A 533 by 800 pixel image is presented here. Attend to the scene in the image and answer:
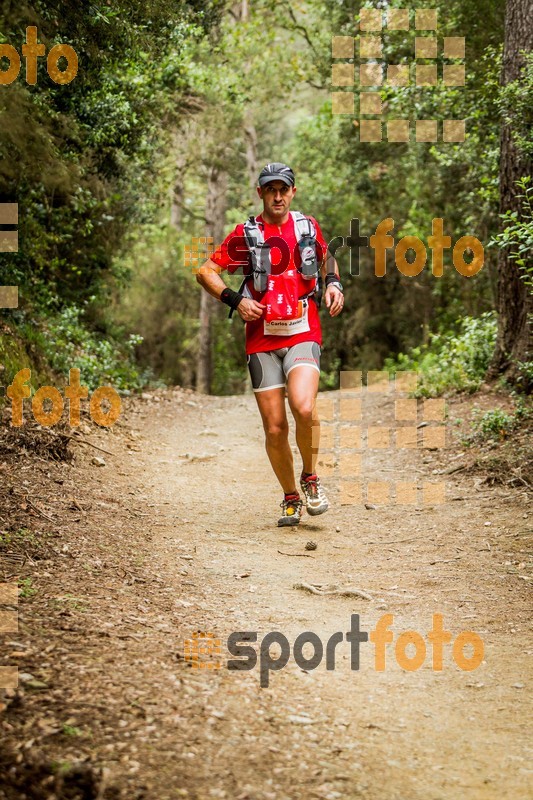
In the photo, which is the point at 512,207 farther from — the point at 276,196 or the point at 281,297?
the point at 281,297

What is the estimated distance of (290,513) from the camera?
6285 mm

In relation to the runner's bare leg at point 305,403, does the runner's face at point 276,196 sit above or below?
above

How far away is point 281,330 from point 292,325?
0.30ft

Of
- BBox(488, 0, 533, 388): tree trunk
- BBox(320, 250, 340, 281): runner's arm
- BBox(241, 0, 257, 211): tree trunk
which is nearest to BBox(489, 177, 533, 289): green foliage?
BBox(488, 0, 533, 388): tree trunk

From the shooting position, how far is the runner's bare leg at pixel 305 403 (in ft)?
19.5

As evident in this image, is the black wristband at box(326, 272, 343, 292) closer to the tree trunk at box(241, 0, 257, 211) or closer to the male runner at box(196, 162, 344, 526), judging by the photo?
the male runner at box(196, 162, 344, 526)

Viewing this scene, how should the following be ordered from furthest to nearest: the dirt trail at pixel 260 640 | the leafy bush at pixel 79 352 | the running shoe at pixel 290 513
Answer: the leafy bush at pixel 79 352 < the running shoe at pixel 290 513 < the dirt trail at pixel 260 640

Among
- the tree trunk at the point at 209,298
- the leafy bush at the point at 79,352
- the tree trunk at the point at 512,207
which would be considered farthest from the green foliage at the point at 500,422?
the tree trunk at the point at 209,298

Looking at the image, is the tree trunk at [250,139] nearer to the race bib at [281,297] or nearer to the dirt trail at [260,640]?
the dirt trail at [260,640]

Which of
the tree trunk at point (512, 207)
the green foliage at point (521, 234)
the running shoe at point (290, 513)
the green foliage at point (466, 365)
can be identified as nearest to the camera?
the running shoe at point (290, 513)

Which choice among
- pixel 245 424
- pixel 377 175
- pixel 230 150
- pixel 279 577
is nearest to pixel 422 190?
pixel 377 175

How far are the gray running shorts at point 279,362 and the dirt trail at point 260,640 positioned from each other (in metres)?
1.16

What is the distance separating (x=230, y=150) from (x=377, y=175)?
475cm

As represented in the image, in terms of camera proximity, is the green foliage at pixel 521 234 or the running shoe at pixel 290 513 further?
the green foliage at pixel 521 234
